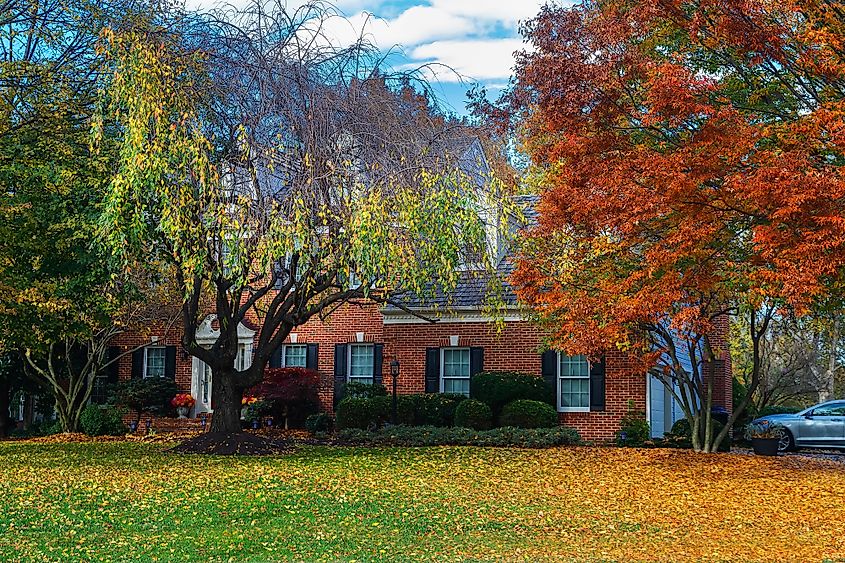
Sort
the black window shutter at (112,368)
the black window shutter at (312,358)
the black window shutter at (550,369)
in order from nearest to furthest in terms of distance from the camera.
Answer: the black window shutter at (550,369)
the black window shutter at (312,358)
the black window shutter at (112,368)

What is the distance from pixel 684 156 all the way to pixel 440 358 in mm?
11940

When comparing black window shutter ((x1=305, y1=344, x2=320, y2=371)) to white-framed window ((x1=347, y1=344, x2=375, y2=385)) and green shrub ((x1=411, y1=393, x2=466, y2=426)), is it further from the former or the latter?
green shrub ((x1=411, y1=393, x2=466, y2=426))

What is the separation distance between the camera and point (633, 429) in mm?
21906

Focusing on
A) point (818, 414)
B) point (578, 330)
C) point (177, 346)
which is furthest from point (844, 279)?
point (177, 346)

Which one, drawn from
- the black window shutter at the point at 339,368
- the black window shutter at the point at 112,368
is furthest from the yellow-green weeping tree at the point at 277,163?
the black window shutter at the point at 112,368

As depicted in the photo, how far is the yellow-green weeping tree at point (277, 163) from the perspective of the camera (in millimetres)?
14273

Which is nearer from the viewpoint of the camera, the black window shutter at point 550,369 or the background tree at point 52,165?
the background tree at point 52,165

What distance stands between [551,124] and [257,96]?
14.8 feet

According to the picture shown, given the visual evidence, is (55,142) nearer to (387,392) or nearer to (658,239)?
(658,239)

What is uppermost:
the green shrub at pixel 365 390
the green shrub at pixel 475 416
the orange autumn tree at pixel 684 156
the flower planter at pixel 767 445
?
the orange autumn tree at pixel 684 156

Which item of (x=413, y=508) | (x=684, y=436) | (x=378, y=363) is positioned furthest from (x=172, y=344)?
(x=413, y=508)

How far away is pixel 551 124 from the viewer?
15219 mm

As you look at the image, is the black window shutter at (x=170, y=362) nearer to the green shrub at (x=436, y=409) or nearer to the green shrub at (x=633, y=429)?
the green shrub at (x=436, y=409)

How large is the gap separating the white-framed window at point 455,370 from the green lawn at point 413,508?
604 cm
